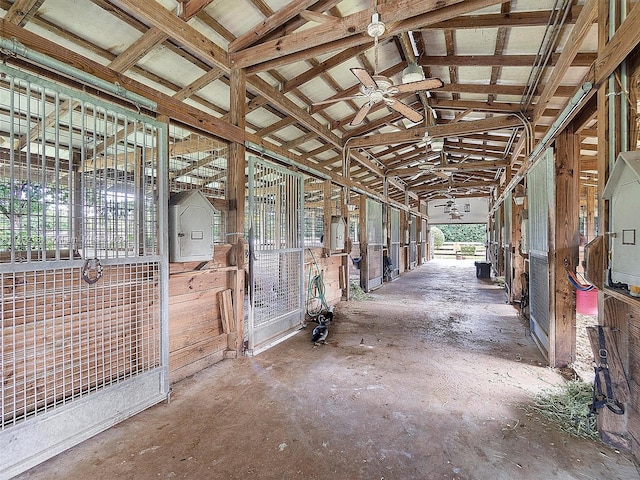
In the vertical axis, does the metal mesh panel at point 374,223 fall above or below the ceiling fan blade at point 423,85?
below

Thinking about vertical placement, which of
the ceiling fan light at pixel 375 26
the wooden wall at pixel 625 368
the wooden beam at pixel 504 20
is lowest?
the wooden wall at pixel 625 368

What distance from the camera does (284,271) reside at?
13.0ft

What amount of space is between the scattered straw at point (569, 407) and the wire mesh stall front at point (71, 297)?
2.70 meters

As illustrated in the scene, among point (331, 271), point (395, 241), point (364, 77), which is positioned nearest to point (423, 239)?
point (395, 241)

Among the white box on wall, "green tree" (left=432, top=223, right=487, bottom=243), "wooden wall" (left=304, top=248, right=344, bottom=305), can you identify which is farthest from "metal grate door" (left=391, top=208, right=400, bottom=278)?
"green tree" (left=432, top=223, right=487, bottom=243)

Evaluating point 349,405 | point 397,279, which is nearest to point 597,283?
point 349,405

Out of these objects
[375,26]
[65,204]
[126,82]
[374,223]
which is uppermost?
[375,26]

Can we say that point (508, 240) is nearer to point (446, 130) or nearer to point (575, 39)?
point (446, 130)

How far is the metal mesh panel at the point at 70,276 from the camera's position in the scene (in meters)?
1.62

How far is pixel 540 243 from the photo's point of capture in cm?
335

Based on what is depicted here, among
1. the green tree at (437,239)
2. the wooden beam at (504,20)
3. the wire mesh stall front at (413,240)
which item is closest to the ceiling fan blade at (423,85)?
the wooden beam at (504,20)

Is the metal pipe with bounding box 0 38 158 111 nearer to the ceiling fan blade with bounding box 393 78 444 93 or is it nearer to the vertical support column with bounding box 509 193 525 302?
the ceiling fan blade with bounding box 393 78 444 93

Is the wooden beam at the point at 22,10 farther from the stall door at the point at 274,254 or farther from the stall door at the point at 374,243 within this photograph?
the stall door at the point at 374,243

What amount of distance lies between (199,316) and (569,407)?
2.93m
